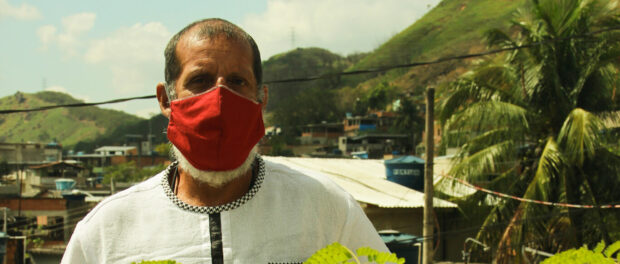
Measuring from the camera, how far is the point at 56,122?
147750 mm

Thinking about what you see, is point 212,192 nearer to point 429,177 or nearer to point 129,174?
point 429,177

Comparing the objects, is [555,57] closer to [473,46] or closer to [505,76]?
[505,76]

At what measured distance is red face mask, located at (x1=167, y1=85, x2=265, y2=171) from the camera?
1593 millimetres

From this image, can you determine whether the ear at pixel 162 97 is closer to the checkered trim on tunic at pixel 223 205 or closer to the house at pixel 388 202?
the checkered trim on tunic at pixel 223 205

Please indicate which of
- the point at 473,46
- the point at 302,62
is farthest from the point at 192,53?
the point at 302,62

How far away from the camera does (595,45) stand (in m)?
13.2

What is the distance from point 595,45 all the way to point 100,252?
13942 mm

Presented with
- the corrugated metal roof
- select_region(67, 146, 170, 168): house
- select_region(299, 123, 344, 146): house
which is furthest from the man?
select_region(299, 123, 344, 146): house

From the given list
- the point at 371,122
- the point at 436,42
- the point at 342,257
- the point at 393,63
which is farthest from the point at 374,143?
the point at 436,42

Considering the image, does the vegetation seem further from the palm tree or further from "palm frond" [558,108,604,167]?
"palm frond" [558,108,604,167]

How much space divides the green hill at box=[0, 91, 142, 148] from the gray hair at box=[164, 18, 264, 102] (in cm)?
13478

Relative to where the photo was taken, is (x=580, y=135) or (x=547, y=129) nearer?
(x=580, y=135)

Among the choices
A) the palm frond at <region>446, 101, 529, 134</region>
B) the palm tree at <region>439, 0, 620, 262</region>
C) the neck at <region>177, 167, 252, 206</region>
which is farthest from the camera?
the palm frond at <region>446, 101, 529, 134</region>

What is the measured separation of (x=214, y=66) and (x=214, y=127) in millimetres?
191
